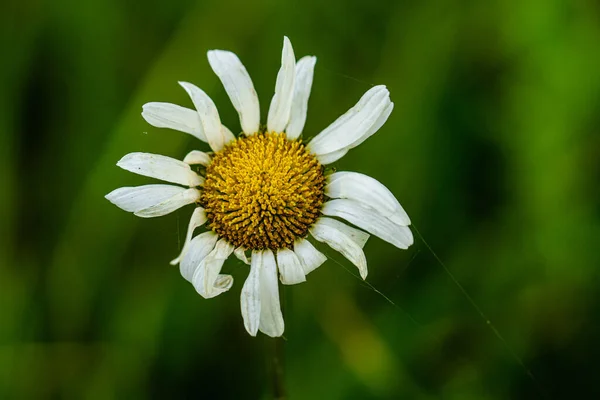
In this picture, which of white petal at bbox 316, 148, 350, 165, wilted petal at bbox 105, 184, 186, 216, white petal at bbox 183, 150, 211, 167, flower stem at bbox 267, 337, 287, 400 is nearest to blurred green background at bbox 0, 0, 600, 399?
flower stem at bbox 267, 337, 287, 400

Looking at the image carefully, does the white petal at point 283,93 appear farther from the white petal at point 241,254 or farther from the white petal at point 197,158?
the white petal at point 241,254

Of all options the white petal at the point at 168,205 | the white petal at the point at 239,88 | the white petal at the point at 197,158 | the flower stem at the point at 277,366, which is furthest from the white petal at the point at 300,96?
the flower stem at the point at 277,366

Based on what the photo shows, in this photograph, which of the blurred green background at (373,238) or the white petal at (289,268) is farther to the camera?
the blurred green background at (373,238)

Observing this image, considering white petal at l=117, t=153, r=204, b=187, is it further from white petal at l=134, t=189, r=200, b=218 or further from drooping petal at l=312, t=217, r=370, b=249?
drooping petal at l=312, t=217, r=370, b=249

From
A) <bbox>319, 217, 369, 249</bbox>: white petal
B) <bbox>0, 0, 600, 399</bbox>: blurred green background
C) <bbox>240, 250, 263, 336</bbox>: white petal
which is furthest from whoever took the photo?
<bbox>0, 0, 600, 399</bbox>: blurred green background

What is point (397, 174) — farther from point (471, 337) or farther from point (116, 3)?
point (116, 3)

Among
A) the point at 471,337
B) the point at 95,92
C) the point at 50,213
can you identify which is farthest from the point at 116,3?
the point at 471,337

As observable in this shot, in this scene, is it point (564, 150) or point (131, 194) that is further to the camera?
point (564, 150)
